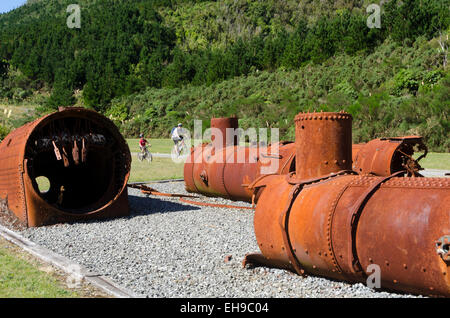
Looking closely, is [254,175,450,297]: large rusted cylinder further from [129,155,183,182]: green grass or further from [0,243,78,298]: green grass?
[129,155,183,182]: green grass

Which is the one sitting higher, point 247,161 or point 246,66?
point 246,66

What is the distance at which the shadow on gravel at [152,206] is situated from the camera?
32.1 ft

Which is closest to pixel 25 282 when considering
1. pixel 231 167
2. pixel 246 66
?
pixel 231 167

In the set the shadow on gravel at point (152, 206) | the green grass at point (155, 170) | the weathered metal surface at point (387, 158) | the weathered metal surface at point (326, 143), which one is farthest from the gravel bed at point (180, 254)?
the green grass at point (155, 170)

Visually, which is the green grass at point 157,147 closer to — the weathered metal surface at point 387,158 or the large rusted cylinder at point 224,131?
the large rusted cylinder at point 224,131

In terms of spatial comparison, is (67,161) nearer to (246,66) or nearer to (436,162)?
(436,162)

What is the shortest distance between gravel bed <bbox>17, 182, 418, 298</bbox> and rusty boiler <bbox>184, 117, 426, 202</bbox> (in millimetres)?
910

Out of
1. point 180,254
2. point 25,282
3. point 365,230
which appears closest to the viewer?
point 365,230

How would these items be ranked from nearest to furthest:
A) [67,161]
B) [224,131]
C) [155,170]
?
[67,161] → [224,131] → [155,170]

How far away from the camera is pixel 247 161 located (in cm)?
1020

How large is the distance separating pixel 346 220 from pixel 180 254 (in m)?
2.73

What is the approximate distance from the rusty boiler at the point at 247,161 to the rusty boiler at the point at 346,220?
293 millimetres

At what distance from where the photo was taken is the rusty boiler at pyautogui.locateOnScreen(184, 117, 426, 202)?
8.68 meters

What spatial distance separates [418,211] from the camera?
3.91m
